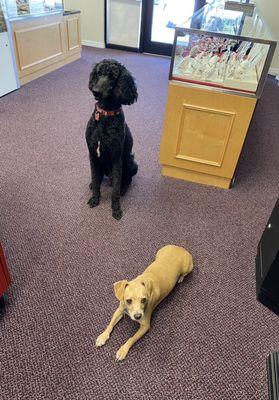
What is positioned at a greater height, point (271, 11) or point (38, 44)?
point (271, 11)

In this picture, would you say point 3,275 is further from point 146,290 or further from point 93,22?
point 93,22

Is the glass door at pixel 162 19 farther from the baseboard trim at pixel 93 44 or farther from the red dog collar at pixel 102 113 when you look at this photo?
the red dog collar at pixel 102 113

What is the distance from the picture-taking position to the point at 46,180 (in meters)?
2.19

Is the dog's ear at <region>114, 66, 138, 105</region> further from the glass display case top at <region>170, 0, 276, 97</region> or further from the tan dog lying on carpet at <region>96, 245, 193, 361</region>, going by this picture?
the tan dog lying on carpet at <region>96, 245, 193, 361</region>

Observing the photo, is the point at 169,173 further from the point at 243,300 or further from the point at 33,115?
the point at 33,115

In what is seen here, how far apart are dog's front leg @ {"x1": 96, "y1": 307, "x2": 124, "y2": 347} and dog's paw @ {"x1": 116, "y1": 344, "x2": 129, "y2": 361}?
80 millimetres

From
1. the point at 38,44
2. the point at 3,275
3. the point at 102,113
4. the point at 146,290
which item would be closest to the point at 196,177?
the point at 102,113

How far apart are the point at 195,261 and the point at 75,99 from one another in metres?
2.66

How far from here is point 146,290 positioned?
1.17m

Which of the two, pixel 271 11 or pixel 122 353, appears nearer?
pixel 122 353

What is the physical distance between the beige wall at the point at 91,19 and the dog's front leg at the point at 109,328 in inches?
215

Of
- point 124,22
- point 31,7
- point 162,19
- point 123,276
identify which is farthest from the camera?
point 124,22

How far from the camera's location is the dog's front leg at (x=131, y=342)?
1.21 metres

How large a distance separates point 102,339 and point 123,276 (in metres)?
0.36
